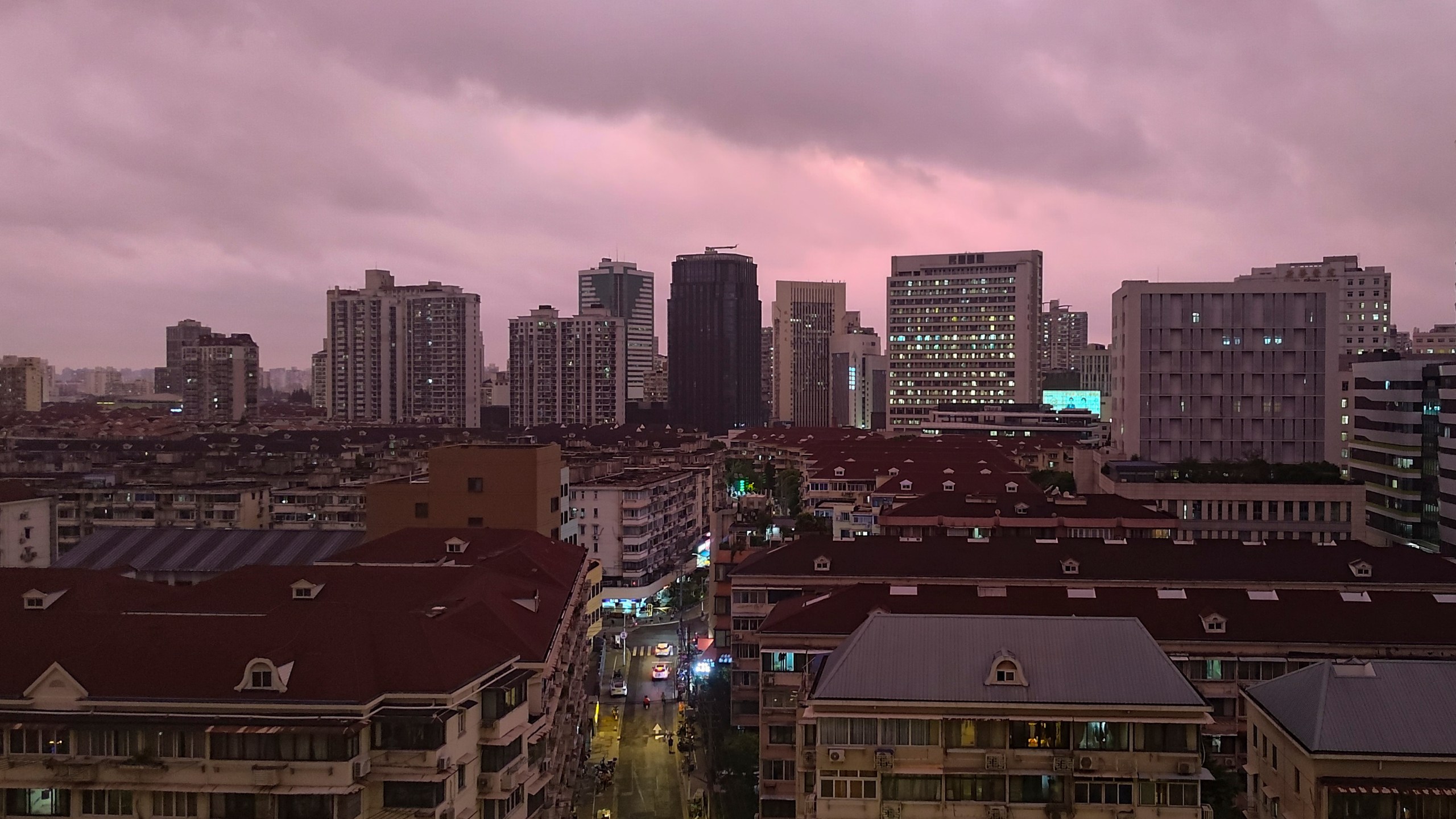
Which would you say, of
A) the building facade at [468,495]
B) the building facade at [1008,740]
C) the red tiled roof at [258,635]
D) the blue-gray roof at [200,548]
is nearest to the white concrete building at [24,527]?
the blue-gray roof at [200,548]

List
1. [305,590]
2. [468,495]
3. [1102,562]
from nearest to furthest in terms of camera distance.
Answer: [305,590]
[1102,562]
[468,495]

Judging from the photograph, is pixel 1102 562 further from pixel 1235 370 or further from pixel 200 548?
pixel 1235 370

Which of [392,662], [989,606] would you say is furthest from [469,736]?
[989,606]

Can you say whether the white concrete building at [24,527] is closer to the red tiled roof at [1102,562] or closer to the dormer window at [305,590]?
the dormer window at [305,590]

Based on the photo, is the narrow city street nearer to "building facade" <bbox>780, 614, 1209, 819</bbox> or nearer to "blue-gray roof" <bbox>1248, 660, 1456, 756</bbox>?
"building facade" <bbox>780, 614, 1209, 819</bbox>

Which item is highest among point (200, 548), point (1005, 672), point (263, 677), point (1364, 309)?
point (1364, 309)

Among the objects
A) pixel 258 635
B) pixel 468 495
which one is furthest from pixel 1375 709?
pixel 468 495
